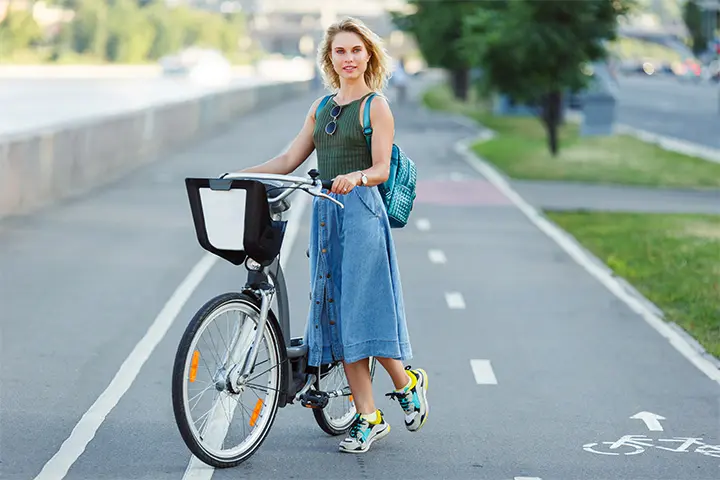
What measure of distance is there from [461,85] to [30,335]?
52464 millimetres

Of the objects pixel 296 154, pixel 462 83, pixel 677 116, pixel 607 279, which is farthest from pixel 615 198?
pixel 462 83

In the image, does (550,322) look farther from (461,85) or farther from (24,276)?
(461,85)

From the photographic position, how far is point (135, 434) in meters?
7.25

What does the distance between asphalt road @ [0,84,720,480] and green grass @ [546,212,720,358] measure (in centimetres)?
40

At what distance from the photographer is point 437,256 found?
14695 millimetres

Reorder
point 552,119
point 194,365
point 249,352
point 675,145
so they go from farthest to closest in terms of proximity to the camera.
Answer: point 675,145
point 552,119
point 249,352
point 194,365

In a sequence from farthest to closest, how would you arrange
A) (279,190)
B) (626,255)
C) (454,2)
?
(454,2) → (626,255) → (279,190)

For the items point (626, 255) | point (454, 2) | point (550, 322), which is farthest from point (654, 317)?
point (454, 2)

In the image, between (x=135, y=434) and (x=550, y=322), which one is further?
(x=550, y=322)

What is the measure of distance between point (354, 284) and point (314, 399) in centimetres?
58

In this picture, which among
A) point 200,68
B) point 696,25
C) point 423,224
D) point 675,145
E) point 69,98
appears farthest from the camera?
point 696,25

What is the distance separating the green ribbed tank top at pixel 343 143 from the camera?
666cm

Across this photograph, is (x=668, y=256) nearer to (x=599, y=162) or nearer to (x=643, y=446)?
(x=643, y=446)

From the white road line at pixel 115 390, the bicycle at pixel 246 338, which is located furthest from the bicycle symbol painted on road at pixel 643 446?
the white road line at pixel 115 390
